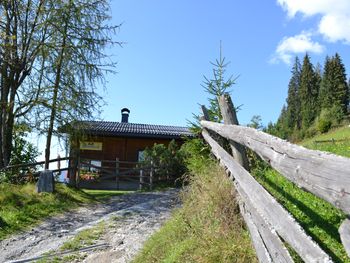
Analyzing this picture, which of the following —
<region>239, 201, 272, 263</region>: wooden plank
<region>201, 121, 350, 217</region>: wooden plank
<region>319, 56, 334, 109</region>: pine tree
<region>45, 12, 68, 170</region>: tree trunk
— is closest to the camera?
<region>201, 121, 350, 217</region>: wooden plank

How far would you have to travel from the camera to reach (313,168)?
2.34 meters

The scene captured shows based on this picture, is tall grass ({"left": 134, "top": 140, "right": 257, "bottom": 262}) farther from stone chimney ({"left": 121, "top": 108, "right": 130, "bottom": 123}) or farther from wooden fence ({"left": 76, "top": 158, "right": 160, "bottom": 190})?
stone chimney ({"left": 121, "top": 108, "right": 130, "bottom": 123})

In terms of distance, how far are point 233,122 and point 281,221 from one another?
2.71 metres

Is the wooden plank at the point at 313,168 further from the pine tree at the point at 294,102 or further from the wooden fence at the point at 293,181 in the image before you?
the pine tree at the point at 294,102

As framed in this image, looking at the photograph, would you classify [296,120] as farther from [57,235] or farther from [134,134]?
[57,235]

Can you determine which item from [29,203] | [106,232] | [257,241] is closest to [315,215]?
[257,241]

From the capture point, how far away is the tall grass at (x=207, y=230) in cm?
438

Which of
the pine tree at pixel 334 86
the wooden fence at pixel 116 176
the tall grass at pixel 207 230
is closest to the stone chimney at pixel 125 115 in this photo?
the wooden fence at pixel 116 176

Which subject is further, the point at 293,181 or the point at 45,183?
the point at 45,183

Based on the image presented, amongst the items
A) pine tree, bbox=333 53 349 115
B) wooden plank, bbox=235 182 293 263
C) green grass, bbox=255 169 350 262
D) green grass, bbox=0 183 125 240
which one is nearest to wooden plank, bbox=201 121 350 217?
wooden plank, bbox=235 182 293 263

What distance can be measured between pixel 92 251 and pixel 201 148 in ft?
8.17

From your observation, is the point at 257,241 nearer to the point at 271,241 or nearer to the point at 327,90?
the point at 271,241

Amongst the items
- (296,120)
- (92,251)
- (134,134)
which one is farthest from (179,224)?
(296,120)

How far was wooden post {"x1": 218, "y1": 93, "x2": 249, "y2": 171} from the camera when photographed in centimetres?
540
